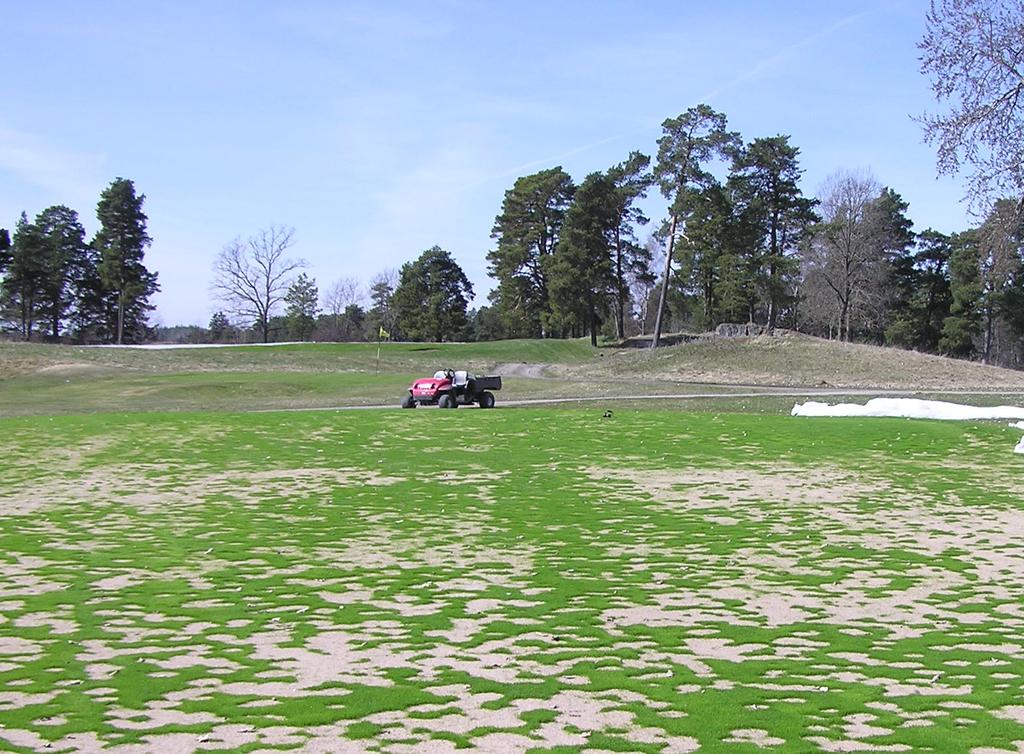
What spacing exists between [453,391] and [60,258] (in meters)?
68.5

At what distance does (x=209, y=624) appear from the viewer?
8828mm

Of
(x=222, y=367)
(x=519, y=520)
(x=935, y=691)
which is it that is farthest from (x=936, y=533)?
(x=222, y=367)

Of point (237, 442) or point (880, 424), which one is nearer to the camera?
point (237, 442)

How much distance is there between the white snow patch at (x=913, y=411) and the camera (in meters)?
33.2

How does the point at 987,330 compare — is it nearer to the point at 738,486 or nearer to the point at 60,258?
the point at 738,486

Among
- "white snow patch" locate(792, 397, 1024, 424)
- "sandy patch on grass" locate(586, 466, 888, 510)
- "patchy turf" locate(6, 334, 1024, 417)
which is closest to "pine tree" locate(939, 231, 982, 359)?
"patchy turf" locate(6, 334, 1024, 417)

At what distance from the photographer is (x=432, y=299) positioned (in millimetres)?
111062

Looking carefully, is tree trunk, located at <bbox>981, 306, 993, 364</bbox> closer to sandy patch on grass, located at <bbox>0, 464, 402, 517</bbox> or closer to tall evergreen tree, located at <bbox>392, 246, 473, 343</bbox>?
tall evergreen tree, located at <bbox>392, 246, 473, 343</bbox>

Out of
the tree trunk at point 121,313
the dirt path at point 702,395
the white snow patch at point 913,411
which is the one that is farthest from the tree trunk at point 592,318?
the white snow patch at point 913,411

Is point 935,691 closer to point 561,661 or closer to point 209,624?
point 561,661

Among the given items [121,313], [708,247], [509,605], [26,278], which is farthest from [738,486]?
[26,278]

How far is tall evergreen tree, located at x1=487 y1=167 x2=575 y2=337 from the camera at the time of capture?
9900cm

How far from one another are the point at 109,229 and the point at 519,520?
8490cm

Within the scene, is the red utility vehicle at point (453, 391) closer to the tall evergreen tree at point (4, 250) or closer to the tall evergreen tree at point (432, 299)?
the tall evergreen tree at point (4, 250)
